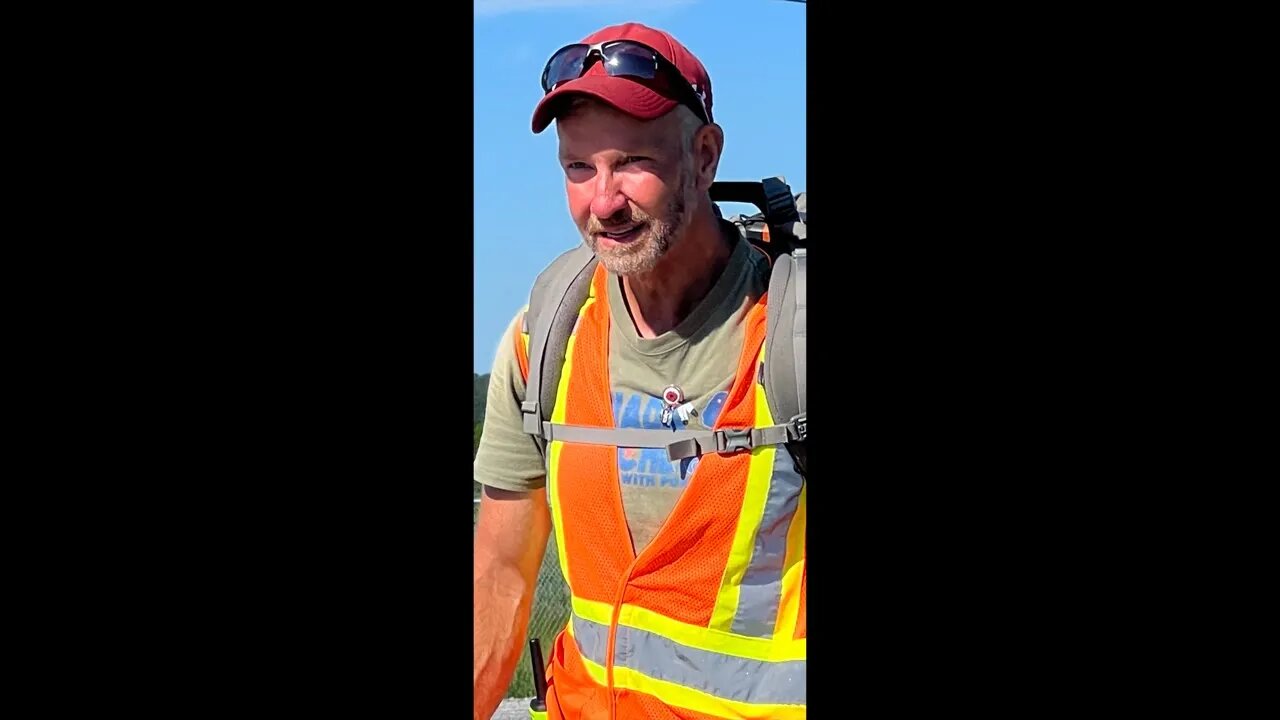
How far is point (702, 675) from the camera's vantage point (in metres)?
2.61

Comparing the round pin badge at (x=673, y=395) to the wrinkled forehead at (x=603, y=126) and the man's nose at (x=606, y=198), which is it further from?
the wrinkled forehead at (x=603, y=126)

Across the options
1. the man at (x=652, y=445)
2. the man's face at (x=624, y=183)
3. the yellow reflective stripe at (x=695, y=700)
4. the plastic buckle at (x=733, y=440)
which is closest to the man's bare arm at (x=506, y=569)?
the man at (x=652, y=445)

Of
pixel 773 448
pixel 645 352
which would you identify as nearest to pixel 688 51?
pixel 645 352

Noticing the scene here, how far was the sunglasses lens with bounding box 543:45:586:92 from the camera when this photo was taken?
2553mm

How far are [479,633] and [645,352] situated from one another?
2.23ft

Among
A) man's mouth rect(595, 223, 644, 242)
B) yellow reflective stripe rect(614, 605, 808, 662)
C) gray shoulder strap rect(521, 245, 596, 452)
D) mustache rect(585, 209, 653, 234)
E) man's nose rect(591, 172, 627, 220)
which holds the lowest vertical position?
yellow reflective stripe rect(614, 605, 808, 662)

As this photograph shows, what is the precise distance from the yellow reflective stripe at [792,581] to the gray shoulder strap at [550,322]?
21.8 inches

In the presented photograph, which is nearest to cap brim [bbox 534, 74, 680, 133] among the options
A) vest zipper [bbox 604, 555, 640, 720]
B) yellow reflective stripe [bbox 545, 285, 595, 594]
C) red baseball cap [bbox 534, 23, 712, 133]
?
red baseball cap [bbox 534, 23, 712, 133]

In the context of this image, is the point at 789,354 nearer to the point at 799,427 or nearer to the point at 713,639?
the point at 799,427

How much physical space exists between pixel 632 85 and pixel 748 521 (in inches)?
33.6

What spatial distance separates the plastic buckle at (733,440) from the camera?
251 cm

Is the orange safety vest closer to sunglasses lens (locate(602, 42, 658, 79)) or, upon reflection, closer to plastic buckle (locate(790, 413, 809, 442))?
plastic buckle (locate(790, 413, 809, 442))

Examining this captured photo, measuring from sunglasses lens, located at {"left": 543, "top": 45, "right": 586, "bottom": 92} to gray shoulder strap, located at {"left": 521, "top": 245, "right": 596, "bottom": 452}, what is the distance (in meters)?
0.40

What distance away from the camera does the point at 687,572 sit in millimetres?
2607
